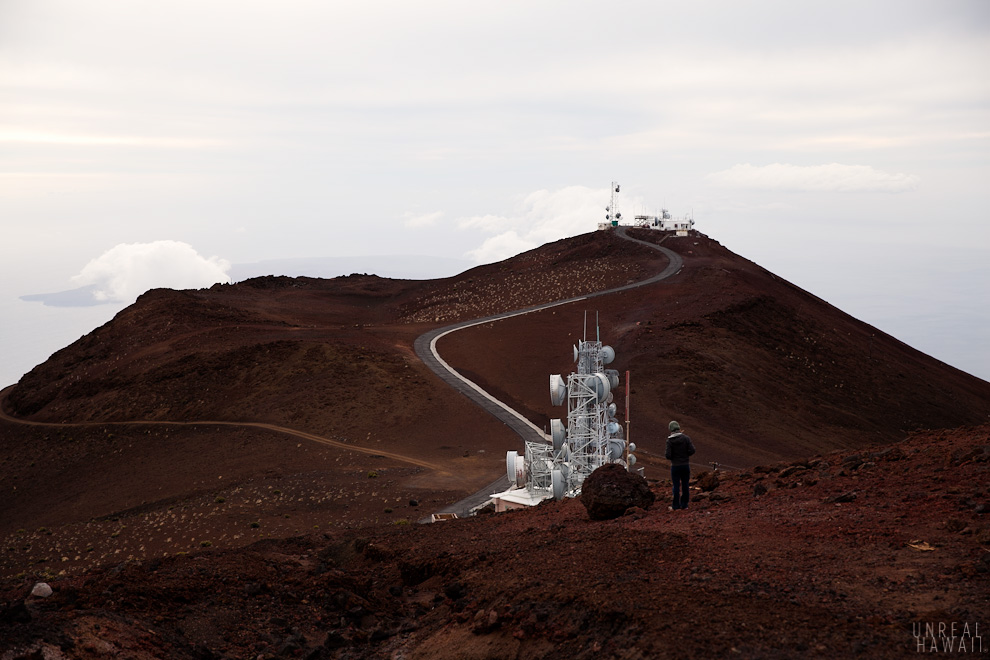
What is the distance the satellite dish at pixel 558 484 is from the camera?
23.4 m

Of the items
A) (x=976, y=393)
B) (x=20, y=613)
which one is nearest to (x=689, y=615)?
(x=20, y=613)

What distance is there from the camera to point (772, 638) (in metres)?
8.68

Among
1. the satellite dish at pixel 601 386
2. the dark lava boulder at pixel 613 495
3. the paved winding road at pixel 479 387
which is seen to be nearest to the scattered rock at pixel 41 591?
the dark lava boulder at pixel 613 495

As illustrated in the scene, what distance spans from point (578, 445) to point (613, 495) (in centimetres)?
937

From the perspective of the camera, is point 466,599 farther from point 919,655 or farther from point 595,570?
point 919,655

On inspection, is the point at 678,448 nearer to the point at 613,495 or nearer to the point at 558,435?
the point at 613,495

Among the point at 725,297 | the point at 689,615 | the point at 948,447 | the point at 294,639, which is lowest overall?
the point at 294,639

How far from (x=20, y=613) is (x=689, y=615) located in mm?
8163

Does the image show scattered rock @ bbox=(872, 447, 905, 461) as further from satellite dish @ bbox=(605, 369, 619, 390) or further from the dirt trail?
the dirt trail

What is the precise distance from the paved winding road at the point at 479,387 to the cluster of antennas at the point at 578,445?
16.8 ft

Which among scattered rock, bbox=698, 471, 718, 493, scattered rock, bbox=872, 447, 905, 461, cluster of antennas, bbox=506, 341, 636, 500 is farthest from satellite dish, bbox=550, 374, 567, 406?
scattered rock, bbox=872, 447, 905, 461

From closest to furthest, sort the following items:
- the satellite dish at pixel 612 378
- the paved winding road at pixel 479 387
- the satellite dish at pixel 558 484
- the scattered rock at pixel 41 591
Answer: the scattered rock at pixel 41 591 → the satellite dish at pixel 558 484 → the satellite dish at pixel 612 378 → the paved winding road at pixel 479 387

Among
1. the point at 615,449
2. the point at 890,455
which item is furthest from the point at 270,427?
the point at 890,455

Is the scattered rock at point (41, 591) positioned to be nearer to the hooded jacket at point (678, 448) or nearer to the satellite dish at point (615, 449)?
the hooded jacket at point (678, 448)
